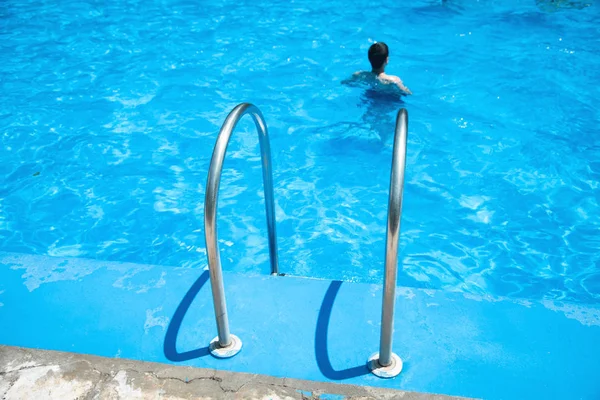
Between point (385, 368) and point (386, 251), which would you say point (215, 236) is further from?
point (385, 368)

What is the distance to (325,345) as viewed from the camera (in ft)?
9.39

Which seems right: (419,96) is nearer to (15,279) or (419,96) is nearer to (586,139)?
(586,139)

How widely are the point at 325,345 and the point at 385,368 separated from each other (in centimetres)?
35

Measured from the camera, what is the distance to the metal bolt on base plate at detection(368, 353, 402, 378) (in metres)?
2.67

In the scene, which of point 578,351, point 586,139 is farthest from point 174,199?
point 586,139

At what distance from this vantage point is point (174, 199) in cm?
597

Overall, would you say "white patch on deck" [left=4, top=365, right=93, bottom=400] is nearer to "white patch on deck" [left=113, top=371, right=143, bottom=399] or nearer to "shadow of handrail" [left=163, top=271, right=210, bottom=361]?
"white patch on deck" [left=113, top=371, right=143, bottom=399]

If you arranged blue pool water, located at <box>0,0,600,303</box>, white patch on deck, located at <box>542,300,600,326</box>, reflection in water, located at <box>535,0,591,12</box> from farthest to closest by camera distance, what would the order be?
reflection in water, located at <box>535,0,591,12</box> < blue pool water, located at <box>0,0,600,303</box> < white patch on deck, located at <box>542,300,600,326</box>

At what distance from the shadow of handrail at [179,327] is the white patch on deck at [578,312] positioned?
6.48 ft

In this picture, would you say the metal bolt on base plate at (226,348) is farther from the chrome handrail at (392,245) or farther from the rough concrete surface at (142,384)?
the chrome handrail at (392,245)

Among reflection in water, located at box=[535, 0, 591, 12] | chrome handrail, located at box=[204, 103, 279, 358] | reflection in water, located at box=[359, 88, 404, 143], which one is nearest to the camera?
chrome handrail, located at box=[204, 103, 279, 358]

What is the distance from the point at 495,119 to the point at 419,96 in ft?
3.76

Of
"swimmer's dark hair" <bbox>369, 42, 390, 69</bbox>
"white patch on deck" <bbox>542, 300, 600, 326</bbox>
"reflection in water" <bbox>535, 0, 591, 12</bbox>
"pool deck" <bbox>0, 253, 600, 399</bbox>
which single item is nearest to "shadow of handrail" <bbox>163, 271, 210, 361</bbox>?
"pool deck" <bbox>0, 253, 600, 399</bbox>

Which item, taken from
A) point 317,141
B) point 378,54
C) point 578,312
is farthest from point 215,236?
point 378,54
